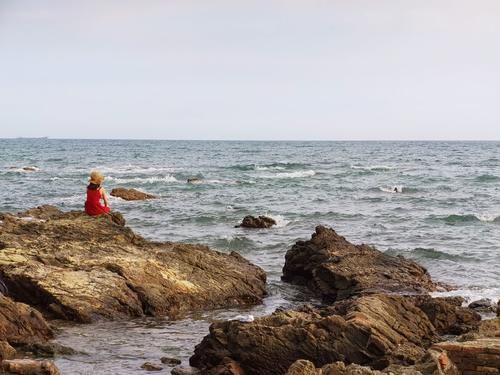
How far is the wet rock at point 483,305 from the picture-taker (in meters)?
13.4

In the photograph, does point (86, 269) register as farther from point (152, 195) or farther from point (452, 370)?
point (152, 195)

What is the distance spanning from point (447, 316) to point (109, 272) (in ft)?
19.6

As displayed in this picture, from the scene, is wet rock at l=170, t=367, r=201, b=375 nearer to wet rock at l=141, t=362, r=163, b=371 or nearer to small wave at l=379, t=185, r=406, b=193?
wet rock at l=141, t=362, r=163, b=371

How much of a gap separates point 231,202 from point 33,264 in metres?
23.0

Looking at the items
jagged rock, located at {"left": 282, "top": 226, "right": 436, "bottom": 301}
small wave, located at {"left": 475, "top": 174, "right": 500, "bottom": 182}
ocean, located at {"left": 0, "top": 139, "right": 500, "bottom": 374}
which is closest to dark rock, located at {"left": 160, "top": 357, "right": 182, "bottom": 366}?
ocean, located at {"left": 0, "top": 139, "right": 500, "bottom": 374}

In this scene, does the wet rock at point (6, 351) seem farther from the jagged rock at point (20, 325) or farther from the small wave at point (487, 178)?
the small wave at point (487, 178)

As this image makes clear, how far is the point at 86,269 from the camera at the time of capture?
12.6 meters

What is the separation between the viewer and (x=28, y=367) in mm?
8352

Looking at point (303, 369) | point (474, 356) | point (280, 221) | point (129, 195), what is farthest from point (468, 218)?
point (303, 369)

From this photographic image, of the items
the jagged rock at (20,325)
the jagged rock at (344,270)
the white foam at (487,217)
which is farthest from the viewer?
the white foam at (487,217)

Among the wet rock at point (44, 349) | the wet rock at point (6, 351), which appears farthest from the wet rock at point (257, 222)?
the wet rock at point (6, 351)

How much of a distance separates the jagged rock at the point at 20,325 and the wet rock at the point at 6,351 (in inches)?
23.3

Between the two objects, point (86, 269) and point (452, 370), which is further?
point (86, 269)

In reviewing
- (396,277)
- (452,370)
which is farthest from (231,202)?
(452,370)
